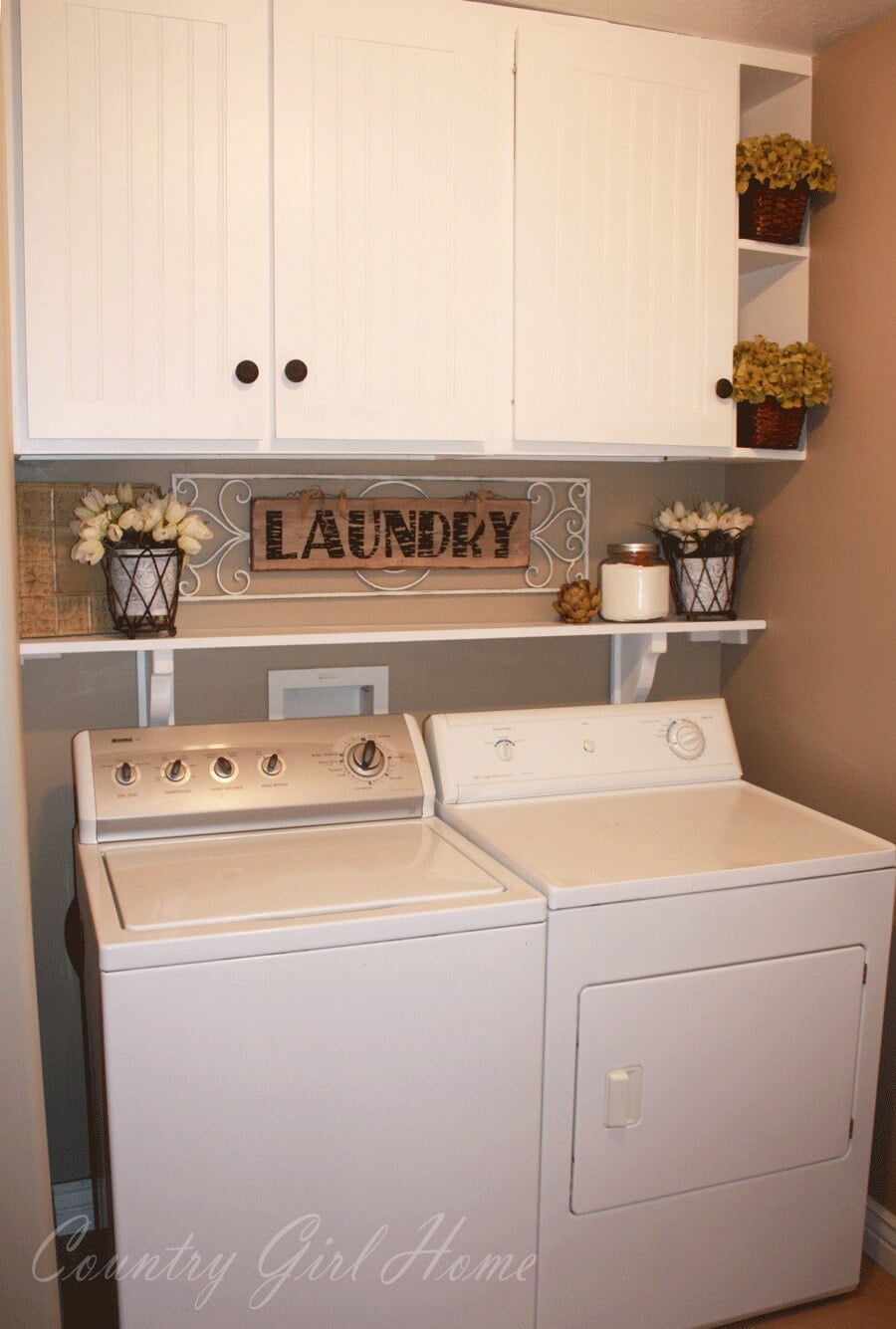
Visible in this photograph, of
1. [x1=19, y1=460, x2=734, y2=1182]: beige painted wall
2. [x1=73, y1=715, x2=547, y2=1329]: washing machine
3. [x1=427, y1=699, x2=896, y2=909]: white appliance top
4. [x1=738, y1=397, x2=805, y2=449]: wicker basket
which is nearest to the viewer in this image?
[x1=73, y1=715, x2=547, y2=1329]: washing machine

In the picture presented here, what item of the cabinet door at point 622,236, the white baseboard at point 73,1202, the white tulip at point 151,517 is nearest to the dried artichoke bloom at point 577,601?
the cabinet door at point 622,236

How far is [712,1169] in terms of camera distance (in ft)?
6.48

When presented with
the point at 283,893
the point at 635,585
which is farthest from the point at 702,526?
the point at 283,893

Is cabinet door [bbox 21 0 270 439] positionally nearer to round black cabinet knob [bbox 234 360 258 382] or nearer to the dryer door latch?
round black cabinet knob [bbox 234 360 258 382]

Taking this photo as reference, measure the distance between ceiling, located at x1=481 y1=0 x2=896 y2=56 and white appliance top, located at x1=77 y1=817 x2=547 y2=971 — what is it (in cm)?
152

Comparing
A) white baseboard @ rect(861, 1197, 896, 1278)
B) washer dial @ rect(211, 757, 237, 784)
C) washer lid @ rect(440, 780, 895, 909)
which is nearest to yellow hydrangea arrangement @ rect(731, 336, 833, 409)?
washer lid @ rect(440, 780, 895, 909)

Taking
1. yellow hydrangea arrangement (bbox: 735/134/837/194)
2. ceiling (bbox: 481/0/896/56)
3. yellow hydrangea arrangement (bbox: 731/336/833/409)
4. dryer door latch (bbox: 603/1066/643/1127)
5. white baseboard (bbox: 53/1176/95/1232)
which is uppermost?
ceiling (bbox: 481/0/896/56)

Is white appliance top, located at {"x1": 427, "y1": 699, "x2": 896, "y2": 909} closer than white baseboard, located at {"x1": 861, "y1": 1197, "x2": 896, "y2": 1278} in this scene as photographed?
Yes

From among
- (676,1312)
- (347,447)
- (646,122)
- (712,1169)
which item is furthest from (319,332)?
(676,1312)

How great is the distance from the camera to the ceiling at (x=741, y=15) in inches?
82.0

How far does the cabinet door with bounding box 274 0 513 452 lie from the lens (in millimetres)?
1938

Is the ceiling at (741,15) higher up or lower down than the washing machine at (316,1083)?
higher up

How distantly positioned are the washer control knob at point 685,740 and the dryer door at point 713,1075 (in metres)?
0.55

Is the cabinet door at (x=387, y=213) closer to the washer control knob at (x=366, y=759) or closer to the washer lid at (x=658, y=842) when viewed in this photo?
the washer control knob at (x=366, y=759)
